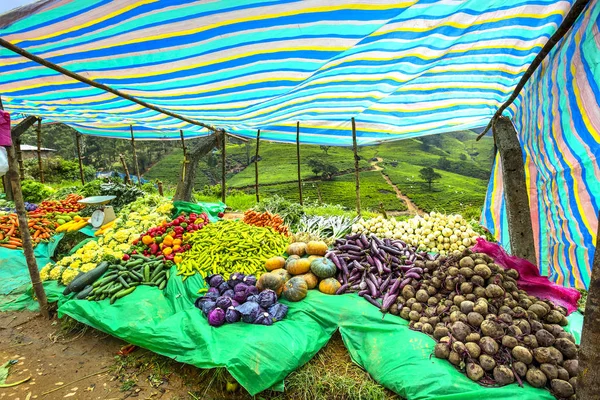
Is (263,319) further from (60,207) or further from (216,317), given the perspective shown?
(60,207)

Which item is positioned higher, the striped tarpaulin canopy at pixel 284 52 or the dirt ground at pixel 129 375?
the striped tarpaulin canopy at pixel 284 52

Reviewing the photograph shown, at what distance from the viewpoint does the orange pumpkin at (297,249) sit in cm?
414

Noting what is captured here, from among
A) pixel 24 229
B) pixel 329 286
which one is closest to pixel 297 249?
pixel 329 286

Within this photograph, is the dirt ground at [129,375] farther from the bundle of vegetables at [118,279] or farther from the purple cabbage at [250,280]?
the purple cabbage at [250,280]

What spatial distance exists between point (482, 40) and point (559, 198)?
198cm

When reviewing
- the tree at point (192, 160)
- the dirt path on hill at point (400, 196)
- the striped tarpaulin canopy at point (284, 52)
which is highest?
the striped tarpaulin canopy at point (284, 52)

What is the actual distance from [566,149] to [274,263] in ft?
11.4

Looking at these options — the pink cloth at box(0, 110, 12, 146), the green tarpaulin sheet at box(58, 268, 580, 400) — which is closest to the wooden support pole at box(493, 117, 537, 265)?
the green tarpaulin sheet at box(58, 268, 580, 400)

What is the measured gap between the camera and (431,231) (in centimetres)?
460

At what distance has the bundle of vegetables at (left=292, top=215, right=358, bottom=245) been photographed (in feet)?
15.1

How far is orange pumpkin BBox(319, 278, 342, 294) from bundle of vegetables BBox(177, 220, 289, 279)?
888 mm

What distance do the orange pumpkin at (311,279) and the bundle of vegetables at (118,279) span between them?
74.7 inches

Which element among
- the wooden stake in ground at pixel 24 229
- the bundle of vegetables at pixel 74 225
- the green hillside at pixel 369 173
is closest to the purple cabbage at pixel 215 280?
the wooden stake in ground at pixel 24 229

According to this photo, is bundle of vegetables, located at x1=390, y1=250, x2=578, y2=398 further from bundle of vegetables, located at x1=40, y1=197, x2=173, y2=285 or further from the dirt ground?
bundle of vegetables, located at x1=40, y1=197, x2=173, y2=285
